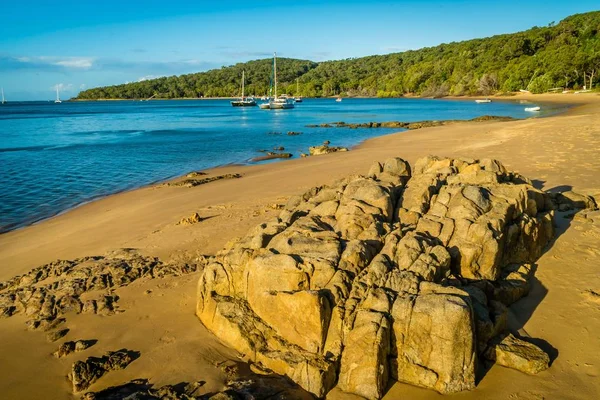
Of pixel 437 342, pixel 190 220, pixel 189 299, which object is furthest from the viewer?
pixel 190 220

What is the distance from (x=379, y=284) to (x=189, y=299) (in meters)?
3.82

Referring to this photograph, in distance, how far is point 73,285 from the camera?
27.8 ft

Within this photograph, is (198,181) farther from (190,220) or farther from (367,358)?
(367,358)

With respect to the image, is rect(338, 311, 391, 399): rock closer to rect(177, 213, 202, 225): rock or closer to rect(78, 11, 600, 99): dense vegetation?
rect(177, 213, 202, 225): rock

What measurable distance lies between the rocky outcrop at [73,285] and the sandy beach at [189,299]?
22cm

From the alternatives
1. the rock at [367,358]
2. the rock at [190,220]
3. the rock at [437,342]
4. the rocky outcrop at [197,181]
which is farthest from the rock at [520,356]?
the rocky outcrop at [197,181]

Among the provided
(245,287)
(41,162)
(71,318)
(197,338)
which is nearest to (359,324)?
(245,287)

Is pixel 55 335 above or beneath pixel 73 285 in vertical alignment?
beneath

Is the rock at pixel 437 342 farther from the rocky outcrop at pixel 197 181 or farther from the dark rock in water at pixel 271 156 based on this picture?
the dark rock in water at pixel 271 156

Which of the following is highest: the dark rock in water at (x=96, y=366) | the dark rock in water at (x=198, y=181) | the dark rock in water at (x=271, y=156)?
the dark rock in water at (x=271, y=156)

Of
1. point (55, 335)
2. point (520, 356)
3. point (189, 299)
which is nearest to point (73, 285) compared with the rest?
point (55, 335)

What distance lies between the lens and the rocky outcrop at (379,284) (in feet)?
17.7

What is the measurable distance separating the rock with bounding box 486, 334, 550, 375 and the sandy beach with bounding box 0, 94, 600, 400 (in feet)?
0.42

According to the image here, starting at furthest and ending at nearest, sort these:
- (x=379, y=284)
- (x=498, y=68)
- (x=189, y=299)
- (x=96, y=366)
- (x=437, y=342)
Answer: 1. (x=498, y=68)
2. (x=189, y=299)
3. (x=379, y=284)
4. (x=96, y=366)
5. (x=437, y=342)
